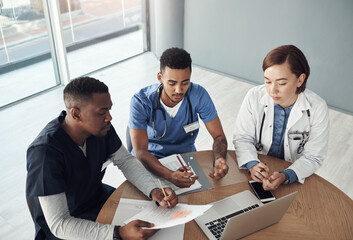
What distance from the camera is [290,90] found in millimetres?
1900

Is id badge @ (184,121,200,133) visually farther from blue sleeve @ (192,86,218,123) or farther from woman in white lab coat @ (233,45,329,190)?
woman in white lab coat @ (233,45,329,190)

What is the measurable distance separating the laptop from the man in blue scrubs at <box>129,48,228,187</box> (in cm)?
20

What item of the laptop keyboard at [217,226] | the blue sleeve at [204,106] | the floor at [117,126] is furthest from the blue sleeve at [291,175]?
the floor at [117,126]

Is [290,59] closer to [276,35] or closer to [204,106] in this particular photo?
[204,106]

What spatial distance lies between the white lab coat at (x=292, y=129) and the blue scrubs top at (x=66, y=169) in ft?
2.48

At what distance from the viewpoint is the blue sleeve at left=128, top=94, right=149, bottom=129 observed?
204 centimetres

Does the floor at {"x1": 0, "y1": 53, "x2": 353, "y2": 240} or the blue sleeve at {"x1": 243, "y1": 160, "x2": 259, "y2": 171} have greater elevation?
the blue sleeve at {"x1": 243, "y1": 160, "x2": 259, "y2": 171}

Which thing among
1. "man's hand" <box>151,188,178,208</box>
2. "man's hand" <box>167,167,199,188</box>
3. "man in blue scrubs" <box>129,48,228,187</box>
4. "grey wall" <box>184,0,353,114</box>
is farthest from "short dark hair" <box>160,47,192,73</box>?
"grey wall" <box>184,0,353,114</box>

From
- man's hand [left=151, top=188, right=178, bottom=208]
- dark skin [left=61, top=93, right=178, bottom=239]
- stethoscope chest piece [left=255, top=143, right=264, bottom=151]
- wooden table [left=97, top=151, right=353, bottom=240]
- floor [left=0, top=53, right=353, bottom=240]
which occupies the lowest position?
floor [left=0, top=53, right=353, bottom=240]

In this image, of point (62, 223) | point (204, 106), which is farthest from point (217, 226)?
point (204, 106)

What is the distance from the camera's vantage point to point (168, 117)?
6.95 feet

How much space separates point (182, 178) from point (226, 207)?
26 centimetres

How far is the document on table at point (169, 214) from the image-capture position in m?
1.37

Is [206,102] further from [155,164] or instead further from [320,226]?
[320,226]
